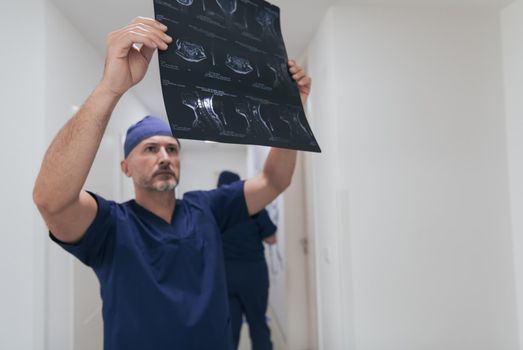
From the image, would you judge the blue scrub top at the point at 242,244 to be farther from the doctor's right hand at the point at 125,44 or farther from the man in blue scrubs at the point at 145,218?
the doctor's right hand at the point at 125,44

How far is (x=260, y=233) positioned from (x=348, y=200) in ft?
3.23

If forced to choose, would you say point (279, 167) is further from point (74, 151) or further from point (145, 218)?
point (74, 151)

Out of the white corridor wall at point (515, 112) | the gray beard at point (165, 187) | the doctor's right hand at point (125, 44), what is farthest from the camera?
the white corridor wall at point (515, 112)

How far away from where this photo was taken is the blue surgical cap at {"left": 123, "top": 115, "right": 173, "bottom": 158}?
1100mm

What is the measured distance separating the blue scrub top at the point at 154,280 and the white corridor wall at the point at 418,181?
792 mm

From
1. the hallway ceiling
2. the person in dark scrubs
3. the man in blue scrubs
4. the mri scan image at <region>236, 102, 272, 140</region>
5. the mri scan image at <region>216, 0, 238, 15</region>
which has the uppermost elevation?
the hallway ceiling

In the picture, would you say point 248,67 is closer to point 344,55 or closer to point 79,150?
point 79,150

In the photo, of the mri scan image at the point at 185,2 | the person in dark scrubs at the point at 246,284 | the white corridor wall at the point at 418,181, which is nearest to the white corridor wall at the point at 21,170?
the mri scan image at the point at 185,2

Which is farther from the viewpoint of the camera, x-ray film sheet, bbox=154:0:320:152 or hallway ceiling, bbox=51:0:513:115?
hallway ceiling, bbox=51:0:513:115

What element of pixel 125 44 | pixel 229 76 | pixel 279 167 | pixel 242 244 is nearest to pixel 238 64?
pixel 229 76

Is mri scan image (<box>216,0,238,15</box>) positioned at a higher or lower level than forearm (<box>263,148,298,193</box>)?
higher

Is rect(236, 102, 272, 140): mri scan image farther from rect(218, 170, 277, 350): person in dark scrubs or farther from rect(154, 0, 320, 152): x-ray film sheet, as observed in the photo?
rect(218, 170, 277, 350): person in dark scrubs

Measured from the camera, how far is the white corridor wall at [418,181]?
5.15 feet

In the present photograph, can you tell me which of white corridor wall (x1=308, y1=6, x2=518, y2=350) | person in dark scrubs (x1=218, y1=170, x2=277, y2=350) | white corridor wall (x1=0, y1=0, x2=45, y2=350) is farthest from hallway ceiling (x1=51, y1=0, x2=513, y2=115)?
person in dark scrubs (x1=218, y1=170, x2=277, y2=350)
